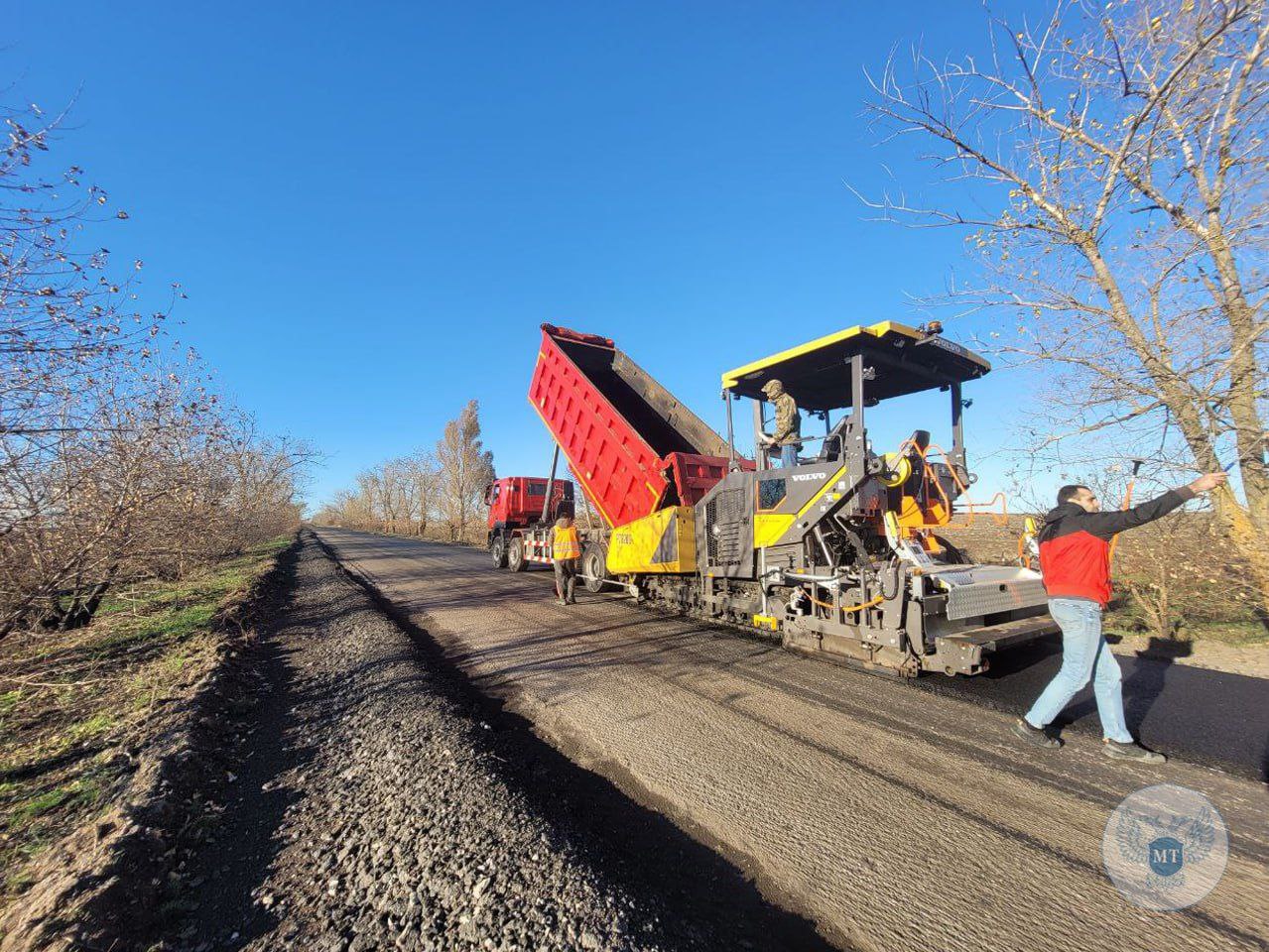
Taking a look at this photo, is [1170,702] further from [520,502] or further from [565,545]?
[520,502]

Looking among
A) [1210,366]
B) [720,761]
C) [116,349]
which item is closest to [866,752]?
[720,761]

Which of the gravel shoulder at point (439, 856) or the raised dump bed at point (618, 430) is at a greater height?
the raised dump bed at point (618, 430)

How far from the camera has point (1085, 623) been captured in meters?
3.54

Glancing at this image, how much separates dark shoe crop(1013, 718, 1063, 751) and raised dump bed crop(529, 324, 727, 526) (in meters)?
4.29

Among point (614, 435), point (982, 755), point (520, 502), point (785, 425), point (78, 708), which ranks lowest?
point (78, 708)

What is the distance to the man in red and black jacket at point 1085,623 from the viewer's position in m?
3.50

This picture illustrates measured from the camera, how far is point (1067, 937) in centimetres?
208

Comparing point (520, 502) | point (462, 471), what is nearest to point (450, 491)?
point (462, 471)

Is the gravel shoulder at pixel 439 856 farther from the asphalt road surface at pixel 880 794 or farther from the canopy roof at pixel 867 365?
the canopy roof at pixel 867 365

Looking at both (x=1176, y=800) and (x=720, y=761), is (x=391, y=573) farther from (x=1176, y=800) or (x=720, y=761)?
(x=1176, y=800)

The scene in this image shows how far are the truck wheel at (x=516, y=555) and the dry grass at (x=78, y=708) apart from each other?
271 inches

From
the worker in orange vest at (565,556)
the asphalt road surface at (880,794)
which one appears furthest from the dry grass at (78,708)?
the worker in orange vest at (565,556)

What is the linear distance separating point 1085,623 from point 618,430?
603cm

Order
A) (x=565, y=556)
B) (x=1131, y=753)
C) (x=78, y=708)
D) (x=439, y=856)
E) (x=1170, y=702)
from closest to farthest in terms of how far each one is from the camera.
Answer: (x=439, y=856), (x=1131, y=753), (x=1170, y=702), (x=78, y=708), (x=565, y=556)
